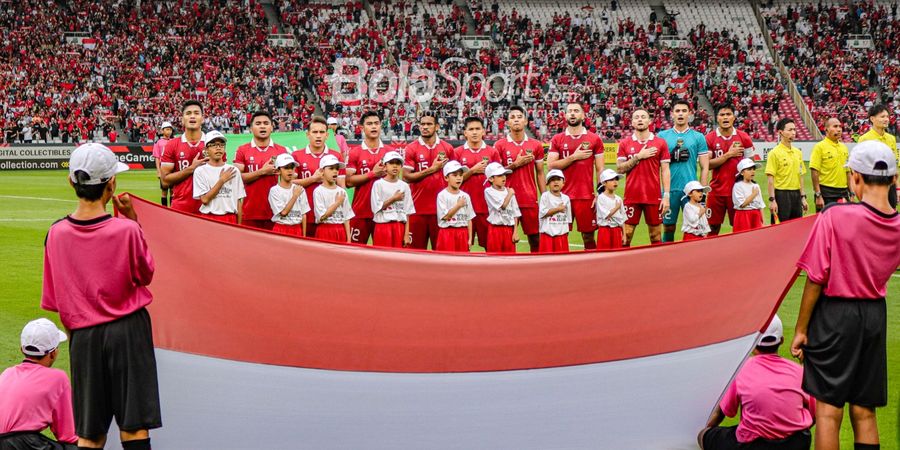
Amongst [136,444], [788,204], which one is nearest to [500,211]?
[788,204]

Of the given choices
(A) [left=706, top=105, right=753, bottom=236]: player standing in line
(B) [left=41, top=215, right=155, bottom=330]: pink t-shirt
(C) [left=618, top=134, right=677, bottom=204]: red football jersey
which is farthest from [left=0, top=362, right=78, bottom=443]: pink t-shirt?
(A) [left=706, top=105, right=753, bottom=236]: player standing in line

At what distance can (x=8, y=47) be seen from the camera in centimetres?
4438

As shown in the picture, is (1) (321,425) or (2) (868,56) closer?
(1) (321,425)

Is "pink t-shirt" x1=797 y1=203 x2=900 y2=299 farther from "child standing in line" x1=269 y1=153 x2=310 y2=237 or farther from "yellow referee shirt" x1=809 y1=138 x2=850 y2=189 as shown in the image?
"yellow referee shirt" x1=809 y1=138 x2=850 y2=189

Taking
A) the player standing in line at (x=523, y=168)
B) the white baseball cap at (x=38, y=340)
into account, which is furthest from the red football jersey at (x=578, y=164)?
the white baseball cap at (x=38, y=340)

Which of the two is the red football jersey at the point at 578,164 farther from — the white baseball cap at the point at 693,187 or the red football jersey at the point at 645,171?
the white baseball cap at the point at 693,187

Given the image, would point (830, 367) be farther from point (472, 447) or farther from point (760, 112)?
point (760, 112)

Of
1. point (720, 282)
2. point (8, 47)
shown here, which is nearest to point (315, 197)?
point (720, 282)

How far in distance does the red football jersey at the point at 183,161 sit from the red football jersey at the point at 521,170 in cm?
369

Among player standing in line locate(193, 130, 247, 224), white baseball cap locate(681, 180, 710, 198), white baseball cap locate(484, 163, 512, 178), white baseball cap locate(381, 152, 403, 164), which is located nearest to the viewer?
player standing in line locate(193, 130, 247, 224)

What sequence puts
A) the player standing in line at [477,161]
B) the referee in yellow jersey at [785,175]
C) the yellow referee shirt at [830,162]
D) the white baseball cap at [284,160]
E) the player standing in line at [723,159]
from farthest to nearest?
the referee in yellow jersey at [785,175]
the yellow referee shirt at [830,162]
the player standing in line at [723,159]
the player standing in line at [477,161]
the white baseball cap at [284,160]

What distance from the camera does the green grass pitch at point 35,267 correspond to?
322 inches

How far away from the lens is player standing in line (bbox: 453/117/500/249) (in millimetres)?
11945

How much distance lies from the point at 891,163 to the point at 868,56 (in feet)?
171
